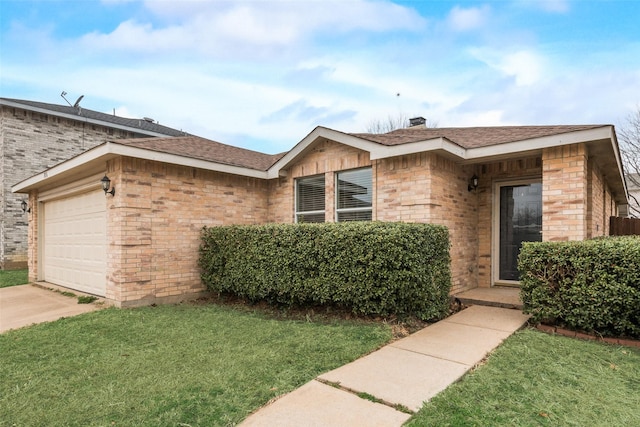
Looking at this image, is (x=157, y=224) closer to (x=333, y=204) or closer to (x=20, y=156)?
(x=333, y=204)

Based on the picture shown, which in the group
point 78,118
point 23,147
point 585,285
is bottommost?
point 585,285

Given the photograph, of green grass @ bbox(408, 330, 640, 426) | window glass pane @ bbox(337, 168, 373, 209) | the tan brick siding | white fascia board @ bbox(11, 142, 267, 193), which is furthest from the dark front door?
white fascia board @ bbox(11, 142, 267, 193)

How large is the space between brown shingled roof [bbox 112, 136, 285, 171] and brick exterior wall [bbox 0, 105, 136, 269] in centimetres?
822

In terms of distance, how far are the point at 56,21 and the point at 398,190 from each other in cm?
1024

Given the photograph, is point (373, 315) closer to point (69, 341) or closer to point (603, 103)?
point (69, 341)

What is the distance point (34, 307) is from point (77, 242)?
180 centimetres

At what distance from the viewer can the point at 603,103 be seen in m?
19.1

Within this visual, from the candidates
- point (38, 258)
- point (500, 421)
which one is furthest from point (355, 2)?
point (38, 258)

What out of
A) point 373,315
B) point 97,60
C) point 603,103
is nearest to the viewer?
point 373,315

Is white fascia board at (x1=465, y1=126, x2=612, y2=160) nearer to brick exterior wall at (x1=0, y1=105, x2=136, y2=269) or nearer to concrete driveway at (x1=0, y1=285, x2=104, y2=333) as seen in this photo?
concrete driveway at (x1=0, y1=285, x2=104, y2=333)

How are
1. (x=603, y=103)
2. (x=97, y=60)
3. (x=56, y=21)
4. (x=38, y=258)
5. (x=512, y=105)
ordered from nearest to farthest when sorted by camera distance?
(x=56, y=21)
(x=38, y=258)
(x=97, y=60)
(x=603, y=103)
(x=512, y=105)

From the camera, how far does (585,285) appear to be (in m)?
4.25

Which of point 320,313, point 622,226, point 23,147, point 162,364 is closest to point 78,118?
point 23,147

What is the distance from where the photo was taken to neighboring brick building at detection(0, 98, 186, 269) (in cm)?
1227
